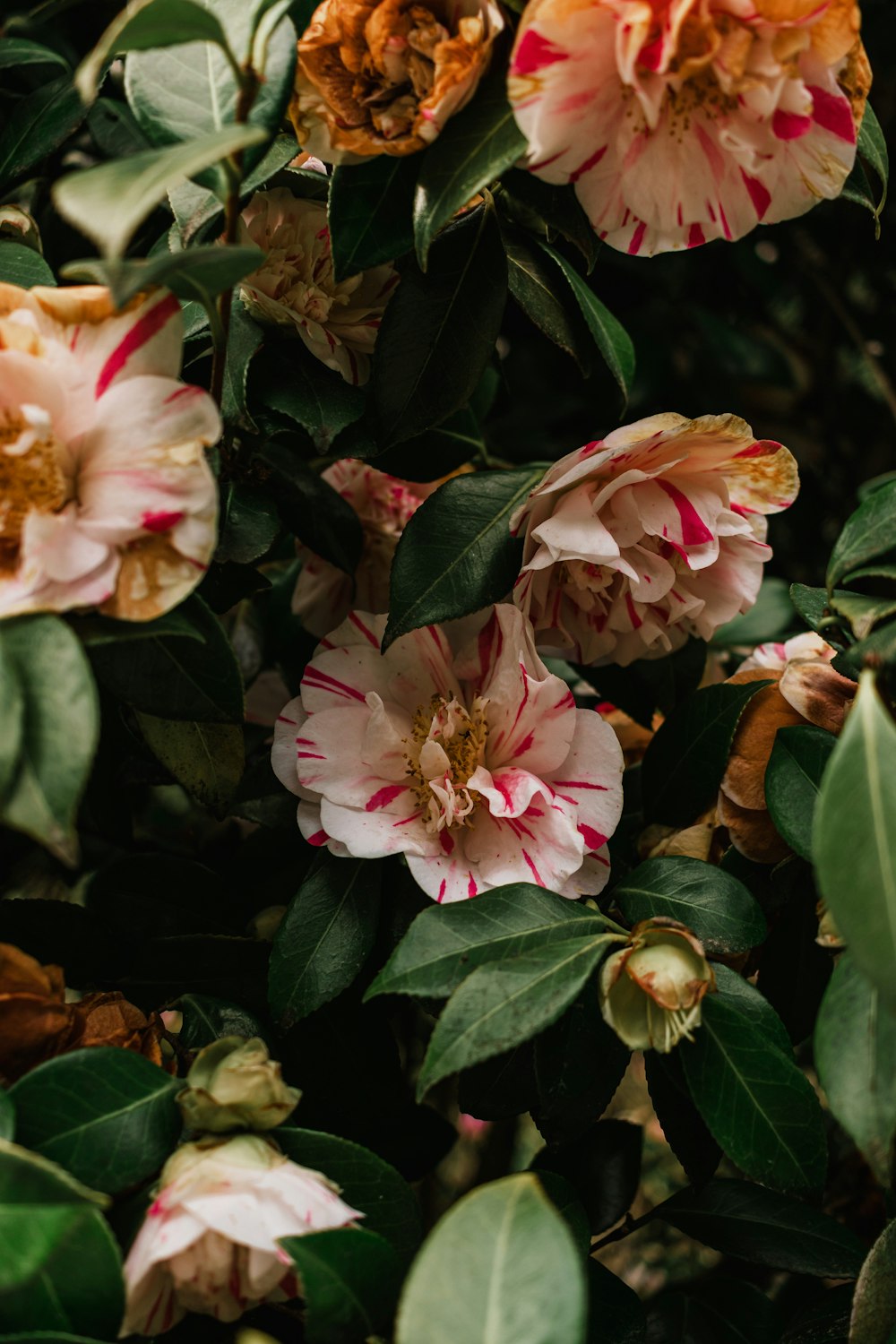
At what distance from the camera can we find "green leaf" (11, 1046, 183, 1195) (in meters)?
0.50

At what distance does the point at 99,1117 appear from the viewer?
509 mm

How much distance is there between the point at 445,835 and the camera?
628mm

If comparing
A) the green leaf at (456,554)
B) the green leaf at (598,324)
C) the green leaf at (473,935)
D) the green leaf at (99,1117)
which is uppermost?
the green leaf at (598,324)

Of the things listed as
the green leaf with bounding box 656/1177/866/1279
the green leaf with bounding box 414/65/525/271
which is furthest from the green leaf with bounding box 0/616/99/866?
the green leaf with bounding box 656/1177/866/1279

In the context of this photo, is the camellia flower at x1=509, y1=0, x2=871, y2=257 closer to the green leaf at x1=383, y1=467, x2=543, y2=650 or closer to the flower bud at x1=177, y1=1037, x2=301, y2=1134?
the green leaf at x1=383, y1=467, x2=543, y2=650

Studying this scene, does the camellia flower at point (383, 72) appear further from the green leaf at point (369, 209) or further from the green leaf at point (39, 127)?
the green leaf at point (39, 127)

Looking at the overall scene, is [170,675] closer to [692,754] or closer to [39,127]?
[692,754]

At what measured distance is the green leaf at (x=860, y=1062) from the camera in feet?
1.47

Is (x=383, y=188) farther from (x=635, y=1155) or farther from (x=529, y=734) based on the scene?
(x=635, y=1155)

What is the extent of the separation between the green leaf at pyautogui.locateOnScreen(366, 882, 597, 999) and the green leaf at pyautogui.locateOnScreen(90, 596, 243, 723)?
0.14 meters

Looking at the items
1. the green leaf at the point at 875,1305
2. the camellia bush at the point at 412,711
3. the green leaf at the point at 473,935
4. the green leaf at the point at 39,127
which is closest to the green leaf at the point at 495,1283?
the camellia bush at the point at 412,711

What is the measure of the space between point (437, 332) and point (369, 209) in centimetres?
8

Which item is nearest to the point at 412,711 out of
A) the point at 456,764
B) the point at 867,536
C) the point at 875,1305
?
the point at 456,764

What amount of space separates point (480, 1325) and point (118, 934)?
377 mm
